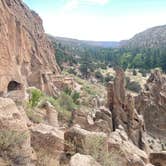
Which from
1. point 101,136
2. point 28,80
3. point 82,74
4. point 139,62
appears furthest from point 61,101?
point 139,62

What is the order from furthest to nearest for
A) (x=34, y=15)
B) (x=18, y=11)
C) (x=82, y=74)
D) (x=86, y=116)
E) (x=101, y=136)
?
1. (x=82, y=74)
2. (x=34, y=15)
3. (x=18, y=11)
4. (x=86, y=116)
5. (x=101, y=136)

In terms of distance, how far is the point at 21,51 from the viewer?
147 ft

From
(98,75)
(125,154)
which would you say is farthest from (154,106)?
(98,75)

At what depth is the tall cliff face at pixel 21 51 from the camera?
34344 millimetres

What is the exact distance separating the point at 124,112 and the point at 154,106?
510 inches

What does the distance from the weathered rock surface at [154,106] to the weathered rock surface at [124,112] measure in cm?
945

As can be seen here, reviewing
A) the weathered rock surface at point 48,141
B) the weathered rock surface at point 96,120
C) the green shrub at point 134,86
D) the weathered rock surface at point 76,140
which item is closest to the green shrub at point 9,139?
the weathered rock surface at point 48,141

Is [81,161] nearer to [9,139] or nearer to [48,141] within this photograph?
[9,139]

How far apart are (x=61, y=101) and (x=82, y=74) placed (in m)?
48.6

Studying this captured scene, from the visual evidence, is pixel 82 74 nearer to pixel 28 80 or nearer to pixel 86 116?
pixel 28 80

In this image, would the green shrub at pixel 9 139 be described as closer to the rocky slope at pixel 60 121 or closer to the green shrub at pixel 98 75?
the rocky slope at pixel 60 121

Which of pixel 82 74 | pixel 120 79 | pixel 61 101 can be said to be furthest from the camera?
pixel 82 74

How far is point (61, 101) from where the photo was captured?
4288cm

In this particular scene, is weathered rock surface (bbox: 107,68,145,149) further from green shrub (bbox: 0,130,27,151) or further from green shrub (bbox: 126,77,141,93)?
green shrub (bbox: 126,77,141,93)
